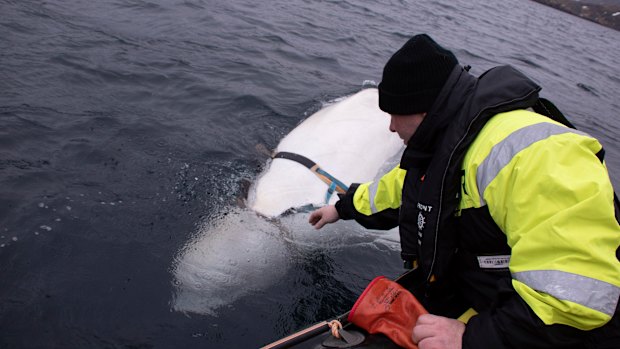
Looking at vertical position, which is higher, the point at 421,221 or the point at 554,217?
the point at 554,217

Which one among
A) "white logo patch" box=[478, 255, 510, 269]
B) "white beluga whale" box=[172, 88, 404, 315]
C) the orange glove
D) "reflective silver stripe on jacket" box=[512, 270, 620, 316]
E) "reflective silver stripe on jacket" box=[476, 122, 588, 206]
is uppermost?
"reflective silver stripe on jacket" box=[476, 122, 588, 206]

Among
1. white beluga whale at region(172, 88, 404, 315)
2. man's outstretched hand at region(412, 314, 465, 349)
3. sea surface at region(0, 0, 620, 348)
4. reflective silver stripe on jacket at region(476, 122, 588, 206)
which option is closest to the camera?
reflective silver stripe on jacket at region(476, 122, 588, 206)

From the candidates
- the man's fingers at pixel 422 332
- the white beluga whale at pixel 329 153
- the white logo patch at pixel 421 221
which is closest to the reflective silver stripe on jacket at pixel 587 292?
the man's fingers at pixel 422 332

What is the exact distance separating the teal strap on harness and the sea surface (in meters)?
0.46

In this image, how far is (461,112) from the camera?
2.24 metres

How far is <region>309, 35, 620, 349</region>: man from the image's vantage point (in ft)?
5.56

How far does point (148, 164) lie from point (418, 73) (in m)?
3.67

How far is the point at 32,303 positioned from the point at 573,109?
11.8 m

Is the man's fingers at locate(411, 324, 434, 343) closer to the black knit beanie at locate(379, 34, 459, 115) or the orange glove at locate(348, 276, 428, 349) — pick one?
the orange glove at locate(348, 276, 428, 349)

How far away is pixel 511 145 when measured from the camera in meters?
1.96

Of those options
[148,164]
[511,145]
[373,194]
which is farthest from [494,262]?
[148,164]

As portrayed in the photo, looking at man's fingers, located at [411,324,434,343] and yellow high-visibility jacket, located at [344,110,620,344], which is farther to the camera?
man's fingers, located at [411,324,434,343]

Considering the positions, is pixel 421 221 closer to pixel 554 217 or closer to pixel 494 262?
pixel 494 262

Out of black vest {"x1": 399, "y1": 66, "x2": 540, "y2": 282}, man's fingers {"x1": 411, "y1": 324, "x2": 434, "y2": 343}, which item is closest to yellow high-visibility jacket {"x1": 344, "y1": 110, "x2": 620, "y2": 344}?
black vest {"x1": 399, "y1": 66, "x2": 540, "y2": 282}
